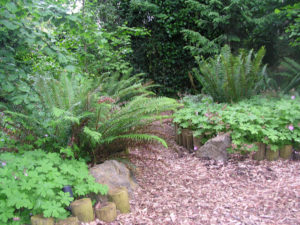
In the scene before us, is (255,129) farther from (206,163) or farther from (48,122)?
(48,122)

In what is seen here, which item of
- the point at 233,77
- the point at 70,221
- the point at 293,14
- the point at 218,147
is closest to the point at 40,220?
the point at 70,221

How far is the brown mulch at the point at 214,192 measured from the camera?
1.80 meters

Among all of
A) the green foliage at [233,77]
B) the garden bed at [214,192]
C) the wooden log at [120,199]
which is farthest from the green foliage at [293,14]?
the wooden log at [120,199]

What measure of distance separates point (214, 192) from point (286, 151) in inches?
45.5

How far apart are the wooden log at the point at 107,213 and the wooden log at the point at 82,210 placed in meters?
0.06

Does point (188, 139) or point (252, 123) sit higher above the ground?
point (252, 123)

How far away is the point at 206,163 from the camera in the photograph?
2824mm

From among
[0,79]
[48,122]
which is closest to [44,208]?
[48,122]

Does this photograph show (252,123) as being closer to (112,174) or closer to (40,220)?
(112,174)

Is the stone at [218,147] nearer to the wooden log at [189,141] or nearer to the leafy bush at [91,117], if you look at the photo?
the wooden log at [189,141]

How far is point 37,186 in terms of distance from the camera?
1480 millimetres

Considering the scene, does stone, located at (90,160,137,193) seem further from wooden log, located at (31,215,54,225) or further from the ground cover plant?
wooden log, located at (31,215,54,225)

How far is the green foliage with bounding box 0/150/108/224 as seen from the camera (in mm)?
1430

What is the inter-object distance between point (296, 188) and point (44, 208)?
6.32 ft
